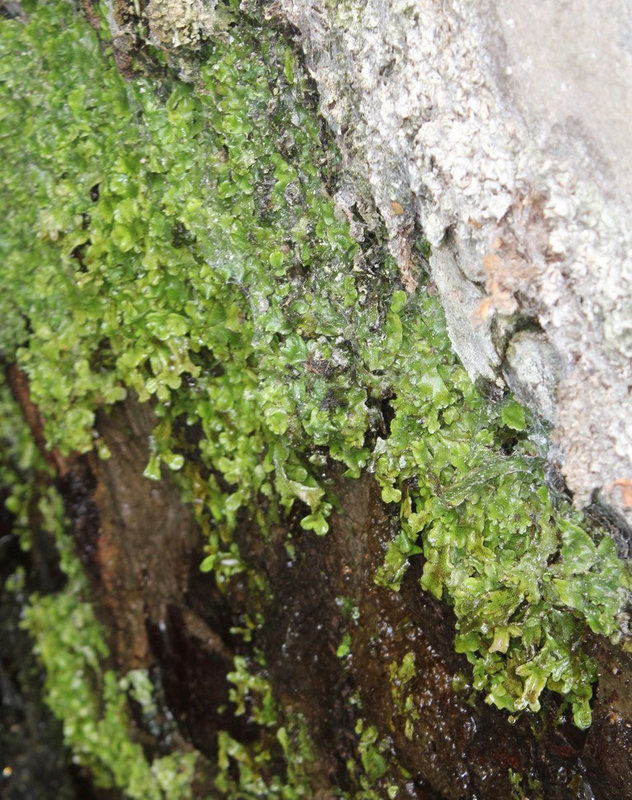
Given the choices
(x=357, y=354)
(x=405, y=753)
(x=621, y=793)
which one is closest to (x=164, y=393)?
(x=357, y=354)

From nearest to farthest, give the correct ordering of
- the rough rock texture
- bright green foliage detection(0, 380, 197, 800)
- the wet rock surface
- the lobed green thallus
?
the rough rock texture < the lobed green thallus < the wet rock surface < bright green foliage detection(0, 380, 197, 800)

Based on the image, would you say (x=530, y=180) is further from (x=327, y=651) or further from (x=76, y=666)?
(x=76, y=666)

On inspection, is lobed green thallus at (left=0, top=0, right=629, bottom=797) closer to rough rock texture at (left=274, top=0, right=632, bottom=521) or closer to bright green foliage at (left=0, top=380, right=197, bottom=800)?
rough rock texture at (left=274, top=0, right=632, bottom=521)

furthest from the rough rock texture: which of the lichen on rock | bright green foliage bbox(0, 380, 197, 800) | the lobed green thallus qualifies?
bright green foliage bbox(0, 380, 197, 800)

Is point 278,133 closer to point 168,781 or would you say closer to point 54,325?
point 54,325

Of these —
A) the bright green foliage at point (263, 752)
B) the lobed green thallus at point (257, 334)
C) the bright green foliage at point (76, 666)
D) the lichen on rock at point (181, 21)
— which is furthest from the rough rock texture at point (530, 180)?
the bright green foliage at point (76, 666)

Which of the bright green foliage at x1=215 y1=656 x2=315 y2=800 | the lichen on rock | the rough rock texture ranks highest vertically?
the rough rock texture

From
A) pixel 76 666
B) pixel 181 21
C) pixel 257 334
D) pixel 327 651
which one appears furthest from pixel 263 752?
pixel 181 21
